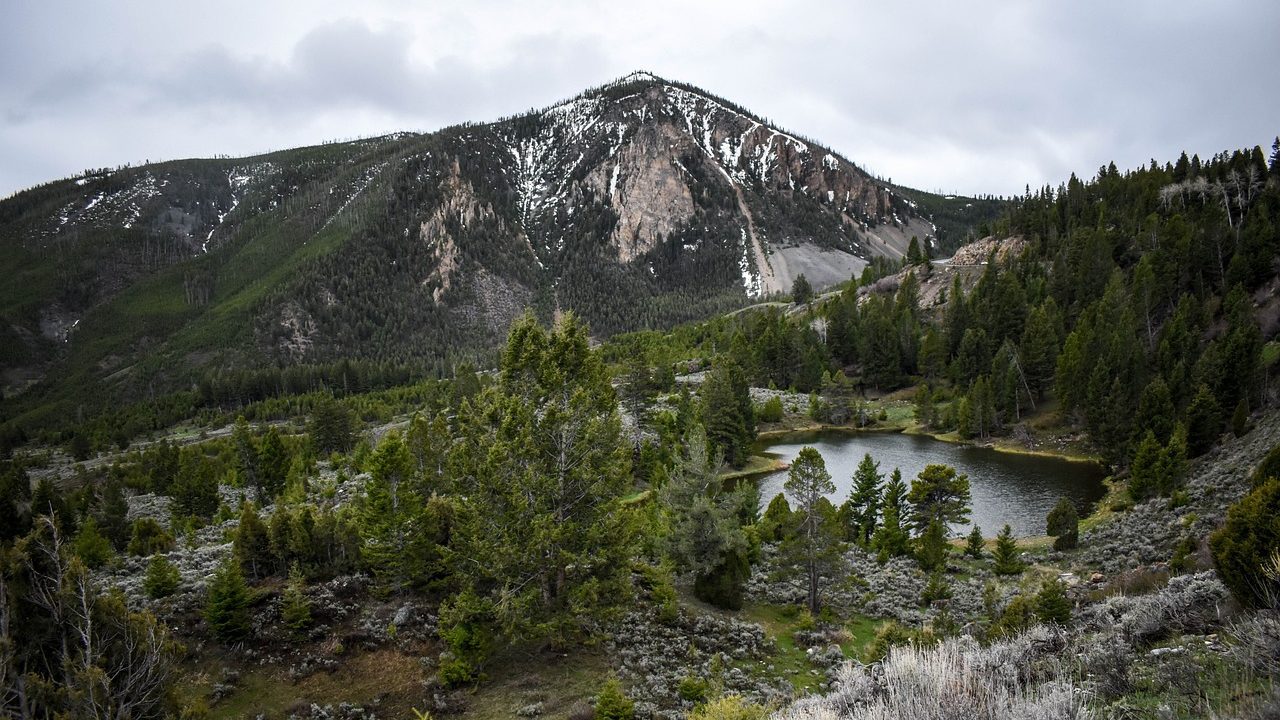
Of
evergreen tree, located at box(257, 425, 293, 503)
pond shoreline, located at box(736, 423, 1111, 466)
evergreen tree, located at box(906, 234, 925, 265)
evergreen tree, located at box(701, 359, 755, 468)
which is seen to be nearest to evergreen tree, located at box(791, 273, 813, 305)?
evergreen tree, located at box(906, 234, 925, 265)

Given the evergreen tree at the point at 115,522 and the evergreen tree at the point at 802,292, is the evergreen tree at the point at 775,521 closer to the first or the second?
the evergreen tree at the point at 115,522

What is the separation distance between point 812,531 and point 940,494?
15.7 m

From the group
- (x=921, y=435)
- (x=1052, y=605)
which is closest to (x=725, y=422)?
(x=921, y=435)

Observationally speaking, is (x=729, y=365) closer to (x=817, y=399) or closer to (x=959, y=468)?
(x=817, y=399)

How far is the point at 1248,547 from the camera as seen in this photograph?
11.3m

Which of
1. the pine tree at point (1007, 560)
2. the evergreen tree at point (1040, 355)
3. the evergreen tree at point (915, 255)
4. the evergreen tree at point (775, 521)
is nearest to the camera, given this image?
the pine tree at point (1007, 560)

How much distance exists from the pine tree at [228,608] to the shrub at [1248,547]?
2328 centimetres

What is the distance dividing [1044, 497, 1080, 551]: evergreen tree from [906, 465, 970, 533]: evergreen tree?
16.8 feet

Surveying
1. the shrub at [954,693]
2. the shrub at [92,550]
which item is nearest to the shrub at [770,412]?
the shrub at [92,550]

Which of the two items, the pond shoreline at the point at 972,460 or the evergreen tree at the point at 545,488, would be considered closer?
the evergreen tree at the point at 545,488

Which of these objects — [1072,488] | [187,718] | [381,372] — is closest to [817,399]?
[1072,488]

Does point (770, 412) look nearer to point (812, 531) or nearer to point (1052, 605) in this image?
point (812, 531)

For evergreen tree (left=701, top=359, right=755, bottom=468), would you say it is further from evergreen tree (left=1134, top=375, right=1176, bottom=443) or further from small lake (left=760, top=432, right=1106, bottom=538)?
evergreen tree (left=1134, top=375, right=1176, bottom=443)

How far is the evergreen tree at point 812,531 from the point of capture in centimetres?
2683
